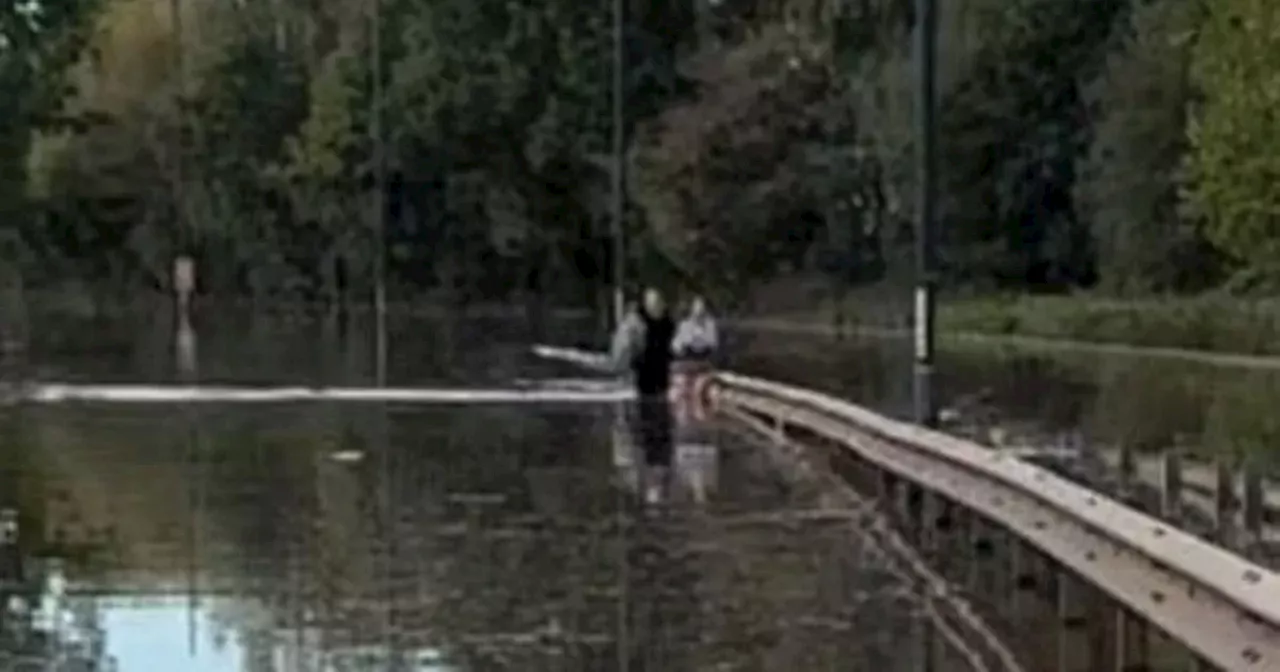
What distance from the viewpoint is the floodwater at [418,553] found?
13758 millimetres

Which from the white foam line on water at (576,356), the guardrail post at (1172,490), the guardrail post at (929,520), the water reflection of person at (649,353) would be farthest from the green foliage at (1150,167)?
the guardrail post at (1172,490)

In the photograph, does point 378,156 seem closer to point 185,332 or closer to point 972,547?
point 185,332

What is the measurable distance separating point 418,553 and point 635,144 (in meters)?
71.4

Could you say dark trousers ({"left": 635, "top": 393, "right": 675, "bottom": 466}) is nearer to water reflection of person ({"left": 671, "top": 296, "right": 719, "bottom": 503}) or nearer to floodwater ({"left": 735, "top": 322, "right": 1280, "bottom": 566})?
water reflection of person ({"left": 671, "top": 296, "right": 719, "bottom": 503})

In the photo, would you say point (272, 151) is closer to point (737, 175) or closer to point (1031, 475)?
point (737, 175)

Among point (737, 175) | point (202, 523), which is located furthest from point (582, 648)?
point (737, 175)

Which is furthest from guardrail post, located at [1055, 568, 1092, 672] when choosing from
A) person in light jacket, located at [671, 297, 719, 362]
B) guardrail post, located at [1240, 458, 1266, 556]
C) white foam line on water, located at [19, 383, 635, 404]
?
white foam line on water, located at [19, 383, 635, 404]

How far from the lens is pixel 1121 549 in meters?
12.1

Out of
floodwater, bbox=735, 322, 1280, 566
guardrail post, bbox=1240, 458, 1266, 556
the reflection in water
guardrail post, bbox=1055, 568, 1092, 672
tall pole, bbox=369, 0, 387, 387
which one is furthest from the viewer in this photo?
tall pole, bbox=369, 0, 387, 387

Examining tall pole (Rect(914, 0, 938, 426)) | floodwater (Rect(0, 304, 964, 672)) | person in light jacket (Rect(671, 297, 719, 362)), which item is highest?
tall pole (Rect(914, 0, 938, 426))

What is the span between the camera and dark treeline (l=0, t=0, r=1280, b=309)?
2975 inches

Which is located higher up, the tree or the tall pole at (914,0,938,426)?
the tree

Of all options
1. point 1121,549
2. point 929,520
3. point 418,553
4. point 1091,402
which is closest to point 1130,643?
point 1121,549

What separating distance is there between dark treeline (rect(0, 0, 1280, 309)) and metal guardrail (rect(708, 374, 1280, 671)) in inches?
1885
